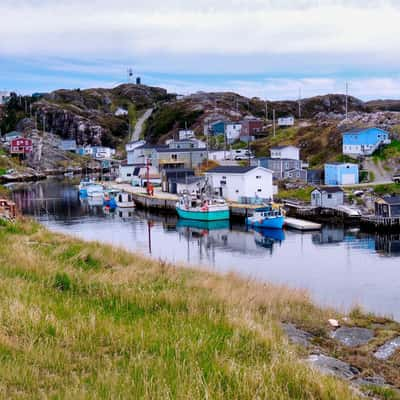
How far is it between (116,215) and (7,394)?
43459 mm

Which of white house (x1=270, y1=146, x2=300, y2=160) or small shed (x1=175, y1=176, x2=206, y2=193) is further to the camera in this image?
white house (x1=270, y1=146, x2=300, y2=160)

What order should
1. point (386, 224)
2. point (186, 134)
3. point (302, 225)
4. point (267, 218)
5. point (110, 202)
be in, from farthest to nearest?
point (186, 134) < point (110, 202) < point (267, 218) < point (302, 225) < point (386, 224)

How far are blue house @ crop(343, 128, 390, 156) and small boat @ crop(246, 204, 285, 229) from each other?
2012 cm

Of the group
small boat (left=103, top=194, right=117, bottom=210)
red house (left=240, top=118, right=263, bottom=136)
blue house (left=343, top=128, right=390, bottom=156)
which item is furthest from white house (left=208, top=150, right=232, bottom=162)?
small boat (left=103, top=194, right=117, bottom=210)

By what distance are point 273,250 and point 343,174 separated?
64.8 feet

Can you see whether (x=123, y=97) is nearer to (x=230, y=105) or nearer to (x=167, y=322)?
(x=230, y=105)

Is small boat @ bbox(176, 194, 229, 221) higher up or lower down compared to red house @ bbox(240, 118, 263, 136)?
lower down

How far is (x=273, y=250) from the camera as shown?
101 ft

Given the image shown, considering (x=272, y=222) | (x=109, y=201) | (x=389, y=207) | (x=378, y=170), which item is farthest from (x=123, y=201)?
(x=389, y=207)

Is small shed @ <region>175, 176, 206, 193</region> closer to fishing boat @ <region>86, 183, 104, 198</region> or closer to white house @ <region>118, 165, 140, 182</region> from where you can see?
fishing boat @ <region>86, 183, 104, 198</region>

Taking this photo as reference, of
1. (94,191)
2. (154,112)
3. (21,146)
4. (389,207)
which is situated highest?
(154,112)

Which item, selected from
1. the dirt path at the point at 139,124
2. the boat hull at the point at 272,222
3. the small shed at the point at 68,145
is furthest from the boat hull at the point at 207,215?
the dirt path at the point at 139,124

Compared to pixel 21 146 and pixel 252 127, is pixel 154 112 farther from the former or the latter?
pixel 252 127

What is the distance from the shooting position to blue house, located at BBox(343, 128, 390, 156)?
5494 centimetres
